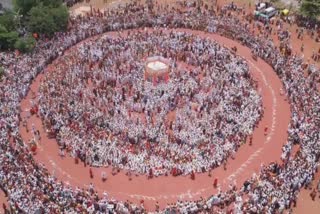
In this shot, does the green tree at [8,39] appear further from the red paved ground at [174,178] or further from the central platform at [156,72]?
the central platform at [156,72]

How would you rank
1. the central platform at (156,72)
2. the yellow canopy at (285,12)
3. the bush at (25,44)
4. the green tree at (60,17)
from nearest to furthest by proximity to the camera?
1. the central platform at (156,72)
2. the bush at (25,44)
3. the green tree at (60,17)
4. the yellow canopy at (285,12)

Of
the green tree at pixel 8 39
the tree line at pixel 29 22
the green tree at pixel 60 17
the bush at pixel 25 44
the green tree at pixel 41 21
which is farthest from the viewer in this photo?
the green tree at pixel 60 17

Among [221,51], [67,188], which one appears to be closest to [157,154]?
[67,188]

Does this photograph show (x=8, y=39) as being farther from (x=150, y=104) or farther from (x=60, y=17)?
(x=150, y=104)

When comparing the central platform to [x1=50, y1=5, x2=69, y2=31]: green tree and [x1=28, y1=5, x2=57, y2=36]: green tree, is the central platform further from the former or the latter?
[x1=28, y1=5, x2=57, y2=36]: green tree

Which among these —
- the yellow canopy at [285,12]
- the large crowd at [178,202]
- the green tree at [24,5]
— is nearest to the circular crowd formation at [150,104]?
the large crowd at [178,202]

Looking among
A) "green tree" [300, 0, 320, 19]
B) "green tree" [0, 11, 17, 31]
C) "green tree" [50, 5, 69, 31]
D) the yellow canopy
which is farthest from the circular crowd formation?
"green tree" [300, 0, 320, 19]
